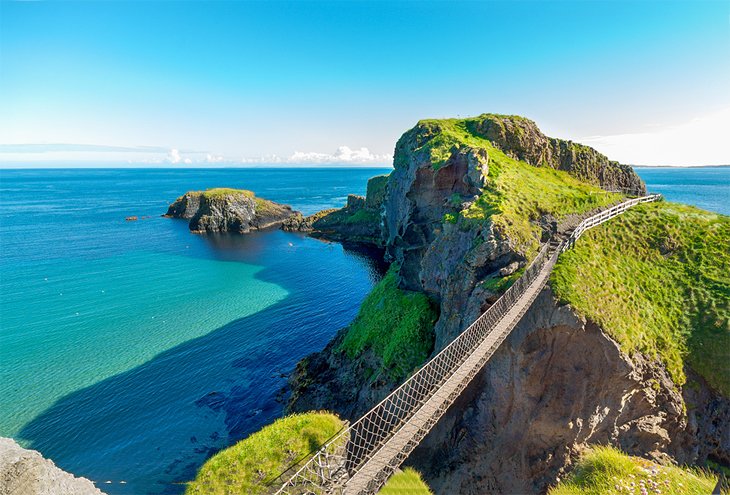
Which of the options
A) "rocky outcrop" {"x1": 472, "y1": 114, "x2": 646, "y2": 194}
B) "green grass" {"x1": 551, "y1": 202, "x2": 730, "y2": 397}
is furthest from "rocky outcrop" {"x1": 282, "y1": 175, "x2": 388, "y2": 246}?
"green grass" {"x1": 551, "y1": 202, "x2": 730, "y2": 397}

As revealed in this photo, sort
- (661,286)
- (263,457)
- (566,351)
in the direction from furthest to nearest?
1. (661,286)
2. (566,351)
3. (263,457)

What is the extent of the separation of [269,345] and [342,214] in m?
58.2

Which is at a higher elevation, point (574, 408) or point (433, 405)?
point (433, 405)

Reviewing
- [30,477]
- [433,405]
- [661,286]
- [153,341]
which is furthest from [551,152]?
[153,341]

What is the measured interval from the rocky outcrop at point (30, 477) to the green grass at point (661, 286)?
19.7 metres

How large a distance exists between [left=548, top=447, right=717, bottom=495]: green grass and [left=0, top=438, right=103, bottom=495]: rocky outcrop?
16.2m

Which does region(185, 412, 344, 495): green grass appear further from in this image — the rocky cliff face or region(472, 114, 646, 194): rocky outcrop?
region(472, 114, 646, 194): rocky outcrop

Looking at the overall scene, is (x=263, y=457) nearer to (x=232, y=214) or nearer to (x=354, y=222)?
(x=354, y=222)

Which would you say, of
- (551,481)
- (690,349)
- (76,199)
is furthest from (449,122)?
(76,199)

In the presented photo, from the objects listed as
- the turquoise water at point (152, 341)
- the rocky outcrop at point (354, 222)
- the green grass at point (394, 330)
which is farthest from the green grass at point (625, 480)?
the rocky outcrop at point (354, 222)

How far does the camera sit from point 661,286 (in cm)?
1909

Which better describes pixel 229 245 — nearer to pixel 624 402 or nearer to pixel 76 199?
pixel 624 402

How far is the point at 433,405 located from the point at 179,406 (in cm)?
2318

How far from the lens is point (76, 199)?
14325 cm
